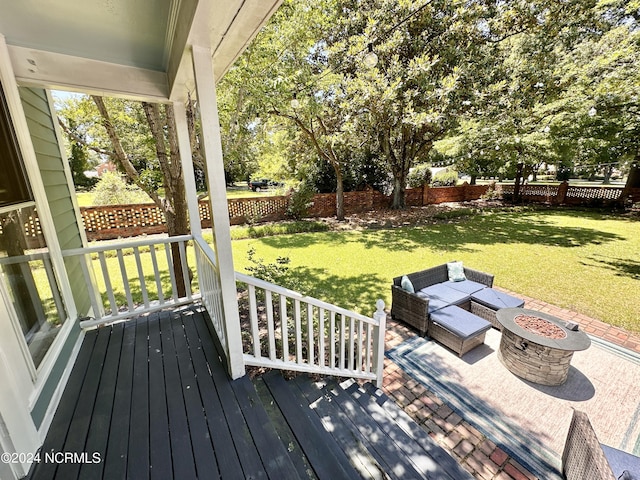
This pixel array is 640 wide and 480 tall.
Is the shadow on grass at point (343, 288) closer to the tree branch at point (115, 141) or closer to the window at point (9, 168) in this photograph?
the tree branch at point (115, 141)

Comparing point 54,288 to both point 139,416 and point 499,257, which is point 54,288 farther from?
point 499,257

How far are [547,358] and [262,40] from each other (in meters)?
6.42

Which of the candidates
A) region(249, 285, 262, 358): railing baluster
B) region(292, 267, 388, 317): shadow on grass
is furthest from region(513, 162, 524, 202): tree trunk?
region(249, 285, 262, 358): railing baluster

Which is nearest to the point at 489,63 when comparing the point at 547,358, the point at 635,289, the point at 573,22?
the point at 573,22

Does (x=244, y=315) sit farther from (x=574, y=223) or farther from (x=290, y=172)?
(x=574, y=223)

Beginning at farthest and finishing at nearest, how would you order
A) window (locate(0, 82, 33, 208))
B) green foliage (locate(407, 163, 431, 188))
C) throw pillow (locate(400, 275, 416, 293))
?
green foliage (locate(407, 163, 431, 188)) < throw pillow (locate(400, 275, 416, 293)) < window (locate(0, 82, 33, 208))

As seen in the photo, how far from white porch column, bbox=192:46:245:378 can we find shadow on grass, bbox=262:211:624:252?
6.14m

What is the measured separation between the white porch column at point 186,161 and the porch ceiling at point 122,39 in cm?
20

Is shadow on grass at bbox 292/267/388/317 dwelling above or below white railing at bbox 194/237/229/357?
below

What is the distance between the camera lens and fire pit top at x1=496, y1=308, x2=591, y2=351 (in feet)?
10.2

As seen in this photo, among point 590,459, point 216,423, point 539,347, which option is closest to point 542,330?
point 539,347

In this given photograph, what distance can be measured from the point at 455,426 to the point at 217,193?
10.0 ft

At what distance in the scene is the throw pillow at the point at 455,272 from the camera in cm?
505

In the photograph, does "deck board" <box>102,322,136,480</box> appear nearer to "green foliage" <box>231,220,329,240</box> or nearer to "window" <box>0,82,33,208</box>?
"window" <box>0,82,33,208</box>
